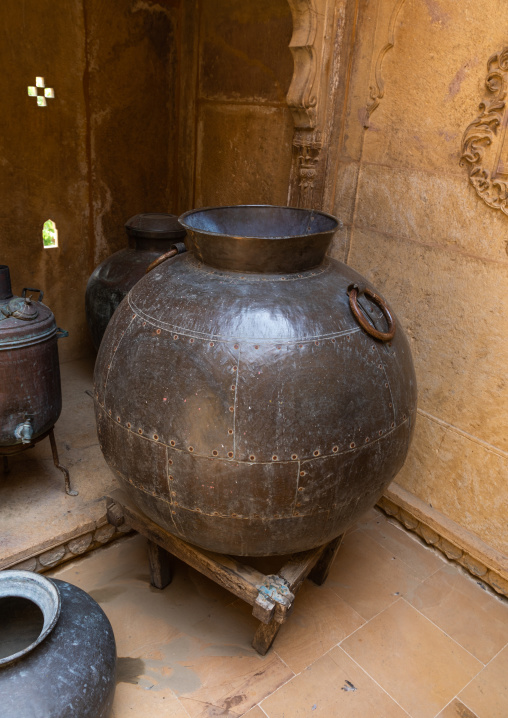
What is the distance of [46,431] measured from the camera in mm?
2729

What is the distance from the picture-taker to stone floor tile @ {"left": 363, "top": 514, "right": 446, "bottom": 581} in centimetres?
285

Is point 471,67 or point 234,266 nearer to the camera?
point 234,266

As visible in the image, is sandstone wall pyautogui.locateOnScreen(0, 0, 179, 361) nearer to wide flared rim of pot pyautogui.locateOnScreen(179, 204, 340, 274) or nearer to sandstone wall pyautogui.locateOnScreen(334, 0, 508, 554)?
sandstone wall pyautogui.locateOnScreen(334, 0, 508, 554)

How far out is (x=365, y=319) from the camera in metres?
1.92

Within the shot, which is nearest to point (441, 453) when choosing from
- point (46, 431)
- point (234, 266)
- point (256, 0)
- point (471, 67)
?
point (234, 266)

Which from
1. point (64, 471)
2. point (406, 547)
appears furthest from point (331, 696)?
point (64, 471)

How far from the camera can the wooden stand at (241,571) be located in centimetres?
204

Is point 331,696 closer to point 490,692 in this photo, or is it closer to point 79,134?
point 490,692

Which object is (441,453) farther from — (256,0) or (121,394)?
(256,0)

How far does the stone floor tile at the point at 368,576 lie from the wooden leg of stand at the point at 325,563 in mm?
69

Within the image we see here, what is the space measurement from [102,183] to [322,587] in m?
3.11

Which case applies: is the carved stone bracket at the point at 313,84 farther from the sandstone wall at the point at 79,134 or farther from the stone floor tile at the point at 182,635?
the stone floor tile at the point at 182,635

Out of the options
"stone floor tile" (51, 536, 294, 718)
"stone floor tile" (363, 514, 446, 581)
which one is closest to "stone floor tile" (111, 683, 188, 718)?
"stone floor tile" (51, 536, 294, 718)

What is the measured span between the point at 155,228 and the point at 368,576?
7.82 feet
